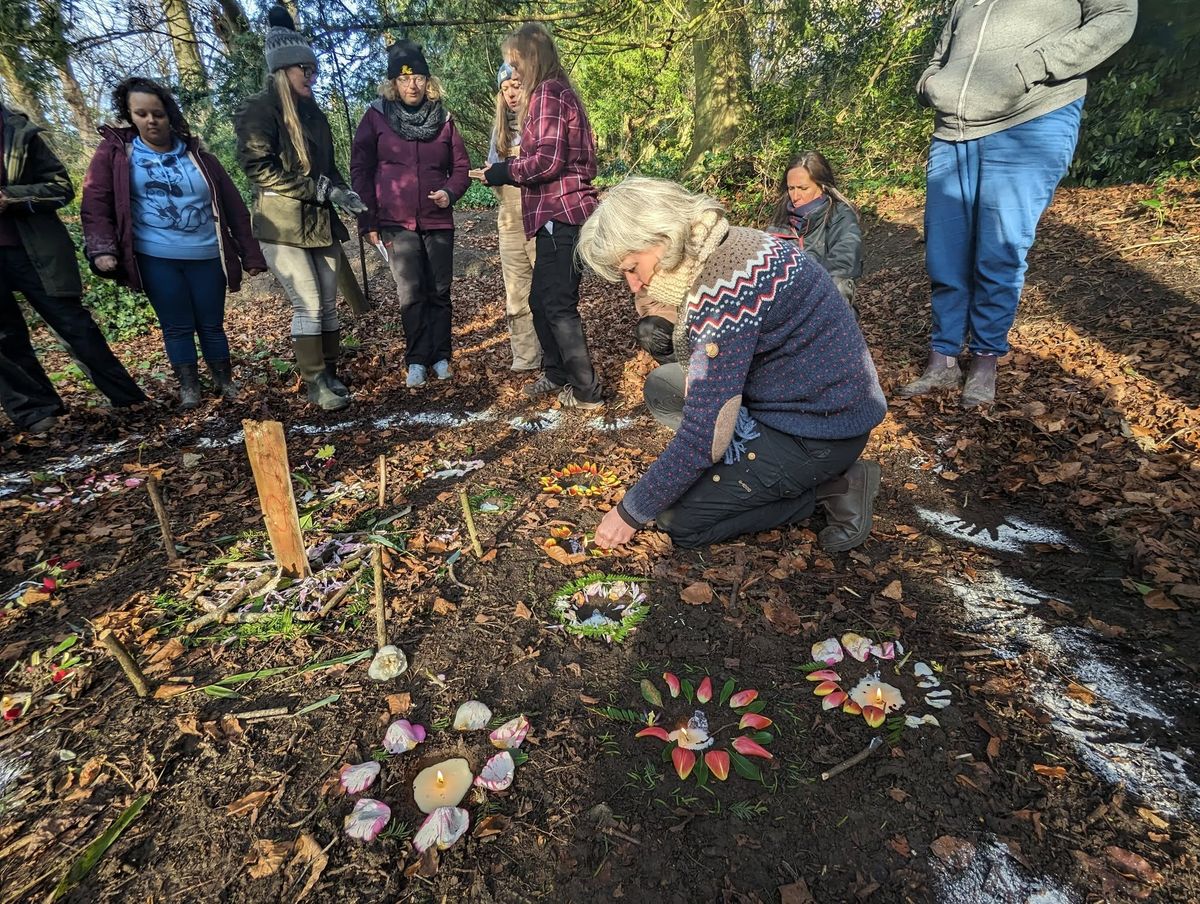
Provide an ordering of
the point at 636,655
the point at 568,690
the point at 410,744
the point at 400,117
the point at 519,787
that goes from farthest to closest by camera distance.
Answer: the point at 400,117 < the point at 636,655 < the point at 568,690 < the point at 410,744 < the point at 519,787

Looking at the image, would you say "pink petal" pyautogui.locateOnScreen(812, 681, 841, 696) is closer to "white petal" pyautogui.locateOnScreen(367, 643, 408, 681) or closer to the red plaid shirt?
"white petal" pyautogui.locateOnScreen(367, 643, 408, 681)

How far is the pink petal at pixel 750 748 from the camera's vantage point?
1.69 meters

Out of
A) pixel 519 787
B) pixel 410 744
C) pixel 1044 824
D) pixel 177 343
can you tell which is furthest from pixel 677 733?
pixel 177 343

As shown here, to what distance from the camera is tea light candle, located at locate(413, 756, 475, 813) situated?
1578mm

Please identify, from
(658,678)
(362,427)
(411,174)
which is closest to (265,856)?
(658,678)

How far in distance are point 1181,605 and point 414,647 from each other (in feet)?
9.07

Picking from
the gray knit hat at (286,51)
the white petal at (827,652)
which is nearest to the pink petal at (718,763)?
the white petal at (827,652)

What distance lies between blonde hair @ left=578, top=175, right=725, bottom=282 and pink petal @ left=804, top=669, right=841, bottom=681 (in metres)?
1.48

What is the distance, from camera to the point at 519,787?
163cm

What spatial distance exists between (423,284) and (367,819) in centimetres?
393

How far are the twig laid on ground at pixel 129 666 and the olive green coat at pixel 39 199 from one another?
11.6 feet

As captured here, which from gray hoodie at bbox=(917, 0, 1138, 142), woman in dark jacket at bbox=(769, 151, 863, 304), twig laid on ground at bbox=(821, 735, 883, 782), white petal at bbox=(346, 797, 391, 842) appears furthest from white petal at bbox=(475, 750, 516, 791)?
gray hoodie at bbox=(917, 0, 1138, 142)

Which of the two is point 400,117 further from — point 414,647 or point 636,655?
point 636,655

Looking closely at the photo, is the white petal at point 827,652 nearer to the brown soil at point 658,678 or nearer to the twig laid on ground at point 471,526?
the brown soil at point 658,678
